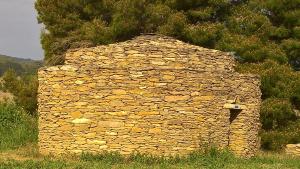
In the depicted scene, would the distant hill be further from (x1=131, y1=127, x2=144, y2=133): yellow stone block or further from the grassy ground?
(x1=131, y1=127, x2=144, y2=133): yellow stone block

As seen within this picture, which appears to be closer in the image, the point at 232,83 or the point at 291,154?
the point at 232,83

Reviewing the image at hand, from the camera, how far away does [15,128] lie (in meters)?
15.4

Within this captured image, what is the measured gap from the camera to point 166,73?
439 inches

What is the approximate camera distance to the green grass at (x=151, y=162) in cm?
969

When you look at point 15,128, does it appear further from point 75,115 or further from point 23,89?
point 23,89

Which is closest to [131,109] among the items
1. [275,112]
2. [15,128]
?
[15,128]

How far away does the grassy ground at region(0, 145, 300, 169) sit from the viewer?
973 centimetres

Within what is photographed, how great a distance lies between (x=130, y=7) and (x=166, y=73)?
9.58m

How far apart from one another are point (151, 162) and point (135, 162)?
0.33m

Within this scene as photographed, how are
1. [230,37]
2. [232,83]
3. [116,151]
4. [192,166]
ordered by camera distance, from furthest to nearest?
1. [230,37]
2. [232,83]
3. [116,151]
4. [192,166]

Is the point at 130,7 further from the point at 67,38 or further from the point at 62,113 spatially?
the point at 62,113

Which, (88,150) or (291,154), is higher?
(88,150)

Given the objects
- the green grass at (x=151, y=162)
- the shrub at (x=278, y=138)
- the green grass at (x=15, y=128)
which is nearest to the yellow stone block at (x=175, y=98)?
the green grass at (x=151, y=162)

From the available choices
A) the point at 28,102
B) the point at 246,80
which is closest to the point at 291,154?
the point at 246,80
